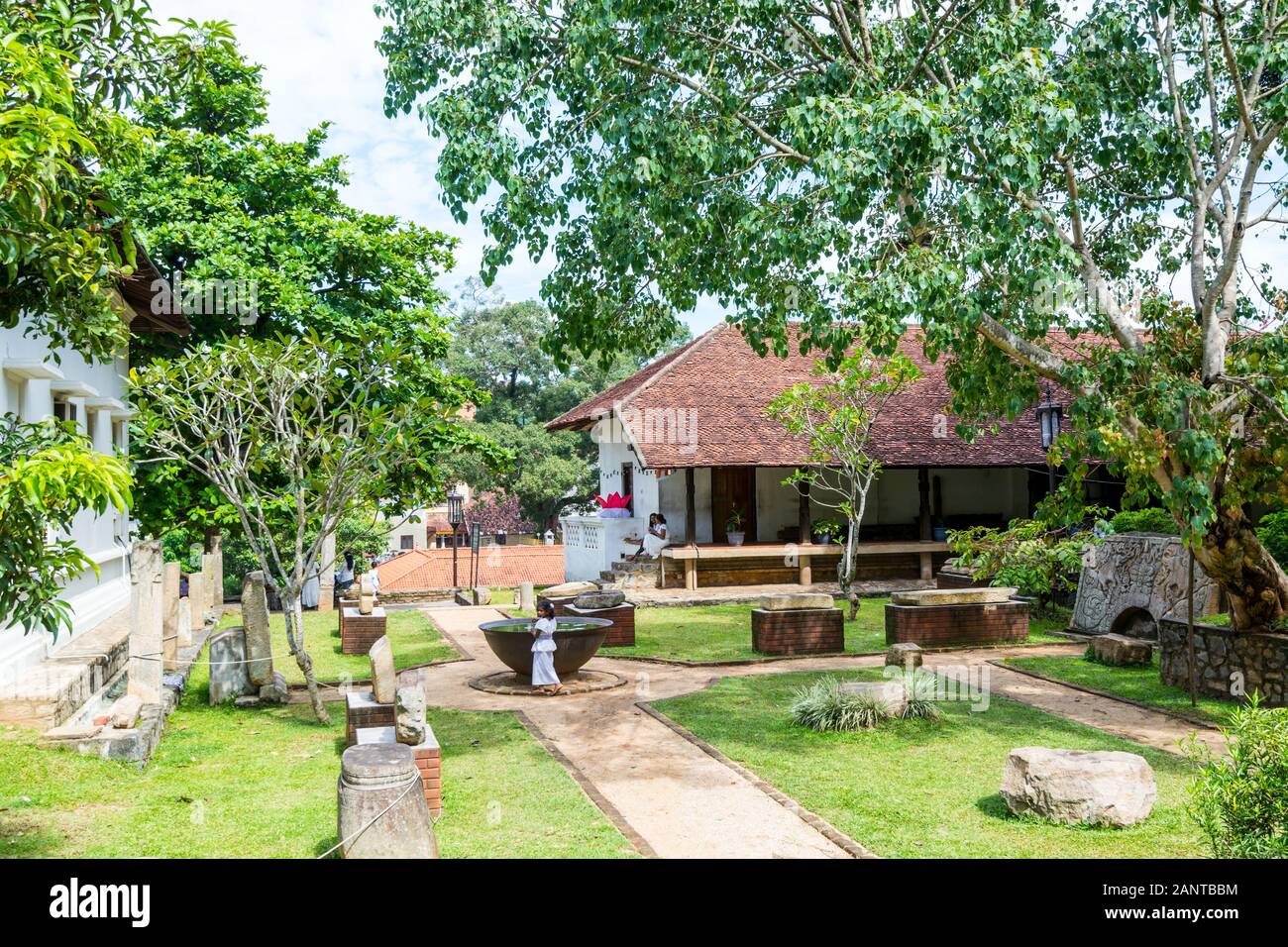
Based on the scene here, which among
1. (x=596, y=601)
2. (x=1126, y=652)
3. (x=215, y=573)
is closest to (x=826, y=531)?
(x=596, y=601)

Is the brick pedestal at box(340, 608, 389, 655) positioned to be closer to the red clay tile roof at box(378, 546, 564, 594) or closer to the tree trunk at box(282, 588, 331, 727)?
the tree trunk at box(282, 588, 331, 727)

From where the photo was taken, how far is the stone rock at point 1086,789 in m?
7.57

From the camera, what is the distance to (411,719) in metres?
8.23

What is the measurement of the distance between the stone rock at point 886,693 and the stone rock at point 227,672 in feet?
23.6

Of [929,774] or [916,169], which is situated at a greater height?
[916,169]

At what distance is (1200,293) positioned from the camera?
440 inches

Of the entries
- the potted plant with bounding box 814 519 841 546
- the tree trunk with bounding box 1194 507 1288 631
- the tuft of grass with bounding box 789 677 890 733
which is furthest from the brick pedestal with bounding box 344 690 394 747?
the potted plant with bounding box 814 519 841 546

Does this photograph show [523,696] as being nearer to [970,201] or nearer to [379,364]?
[379,364]

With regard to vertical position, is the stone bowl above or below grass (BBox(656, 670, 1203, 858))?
above

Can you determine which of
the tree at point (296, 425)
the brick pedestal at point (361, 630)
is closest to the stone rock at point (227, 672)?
the tree at point (296, 425)

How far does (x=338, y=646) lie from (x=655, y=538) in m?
8.84

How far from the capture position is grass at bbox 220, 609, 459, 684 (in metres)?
15.2

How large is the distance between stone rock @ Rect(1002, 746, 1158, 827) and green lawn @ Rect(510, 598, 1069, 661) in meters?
7.85

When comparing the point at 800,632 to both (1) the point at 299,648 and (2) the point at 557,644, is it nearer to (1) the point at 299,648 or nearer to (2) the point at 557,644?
(2) the point at 557,644
